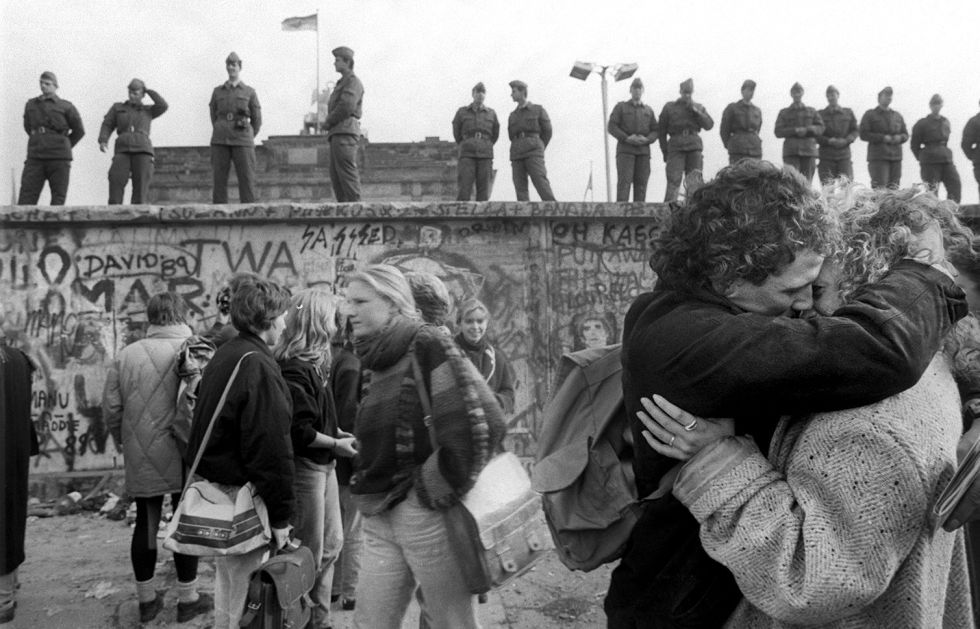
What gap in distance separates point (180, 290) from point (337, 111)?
3.01 meters

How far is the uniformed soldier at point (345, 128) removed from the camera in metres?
9.22

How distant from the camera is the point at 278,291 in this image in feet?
12.2

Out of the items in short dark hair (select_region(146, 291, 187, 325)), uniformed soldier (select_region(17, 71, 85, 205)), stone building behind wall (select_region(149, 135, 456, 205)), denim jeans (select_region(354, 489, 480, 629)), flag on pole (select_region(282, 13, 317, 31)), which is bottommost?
denim jeans (select_region(354, 489, 480, 629))

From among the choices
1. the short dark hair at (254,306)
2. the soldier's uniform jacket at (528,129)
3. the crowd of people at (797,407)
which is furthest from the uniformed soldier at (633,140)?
the crowd of people at (797,407)

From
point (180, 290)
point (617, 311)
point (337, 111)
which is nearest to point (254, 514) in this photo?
point (180, 290)

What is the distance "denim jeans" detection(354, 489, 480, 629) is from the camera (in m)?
2.79

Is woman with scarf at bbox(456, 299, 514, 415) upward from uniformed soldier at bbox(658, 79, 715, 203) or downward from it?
downward

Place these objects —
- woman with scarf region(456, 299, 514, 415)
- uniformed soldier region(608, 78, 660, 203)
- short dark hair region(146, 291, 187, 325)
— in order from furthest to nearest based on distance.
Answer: uniformed soldier region(608, 78, 660, 203) < woman with scarf region(456, 299, 514, 415) < short dark hair region(146, 291, 187, 325)

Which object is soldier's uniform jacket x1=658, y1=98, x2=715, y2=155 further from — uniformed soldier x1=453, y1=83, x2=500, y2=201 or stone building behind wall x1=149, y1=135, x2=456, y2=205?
stone building behind wall x1=149, y1=135, x2=456, y2=205

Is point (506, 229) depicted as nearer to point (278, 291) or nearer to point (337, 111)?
point (337, 111)

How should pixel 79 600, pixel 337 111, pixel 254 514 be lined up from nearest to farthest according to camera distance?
pixel 254 514, pixel 79 600, pixel 337 111

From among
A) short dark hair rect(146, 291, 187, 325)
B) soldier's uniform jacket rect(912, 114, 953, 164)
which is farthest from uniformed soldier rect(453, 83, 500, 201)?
soldier's uniform jacket rect(912, 114, 953, 164)

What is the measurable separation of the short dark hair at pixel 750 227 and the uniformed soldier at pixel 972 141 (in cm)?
1273

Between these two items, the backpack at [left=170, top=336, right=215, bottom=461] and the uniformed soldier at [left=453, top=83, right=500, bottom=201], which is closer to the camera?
the backpack at [left=170, top=336, right=215, bottom=461]
